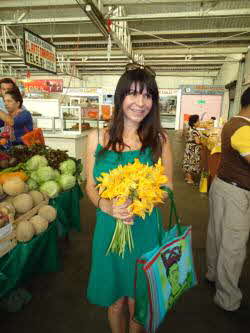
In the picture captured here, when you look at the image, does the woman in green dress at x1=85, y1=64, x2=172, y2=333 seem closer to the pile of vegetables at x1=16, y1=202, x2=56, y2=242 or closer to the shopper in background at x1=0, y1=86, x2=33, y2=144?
the pile of vegetables at x1=16, y1=202, x2=56, y2=242

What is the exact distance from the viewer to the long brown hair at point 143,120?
1368 mm

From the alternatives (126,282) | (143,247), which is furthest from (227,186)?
(126,282)

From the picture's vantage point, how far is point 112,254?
1.48 m

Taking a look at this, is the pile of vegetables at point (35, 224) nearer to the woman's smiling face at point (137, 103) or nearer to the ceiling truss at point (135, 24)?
the woman's smiling face at point (137, 103)

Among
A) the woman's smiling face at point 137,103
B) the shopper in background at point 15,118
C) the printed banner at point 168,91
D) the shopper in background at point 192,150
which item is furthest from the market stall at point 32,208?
the printed banner at point 168,91

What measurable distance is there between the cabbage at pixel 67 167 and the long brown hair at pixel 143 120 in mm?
1446

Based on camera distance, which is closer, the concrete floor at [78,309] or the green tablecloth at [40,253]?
the green tablecloth at [40,253]

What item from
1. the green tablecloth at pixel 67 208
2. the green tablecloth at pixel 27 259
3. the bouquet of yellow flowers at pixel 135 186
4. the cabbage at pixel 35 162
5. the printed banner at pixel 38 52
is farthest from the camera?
the printed banner at pixel 38 52

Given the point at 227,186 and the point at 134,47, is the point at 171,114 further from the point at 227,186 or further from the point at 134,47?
the point at 227,186

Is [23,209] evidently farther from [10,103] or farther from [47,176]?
[10,103]

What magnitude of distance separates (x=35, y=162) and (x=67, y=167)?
408 millimetres

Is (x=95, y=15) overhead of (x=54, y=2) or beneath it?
beneath

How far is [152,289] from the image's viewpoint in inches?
43.8

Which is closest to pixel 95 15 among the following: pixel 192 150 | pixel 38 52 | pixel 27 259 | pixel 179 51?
pixel 38 52
